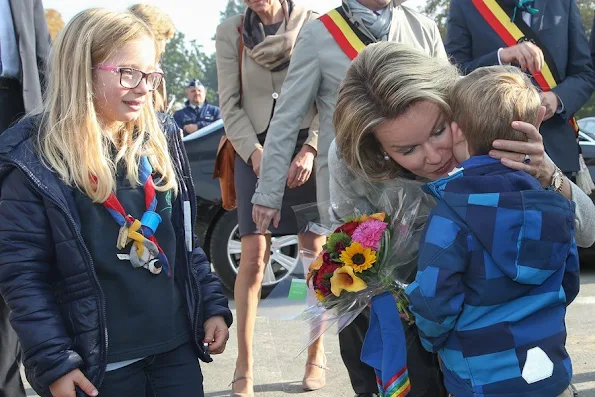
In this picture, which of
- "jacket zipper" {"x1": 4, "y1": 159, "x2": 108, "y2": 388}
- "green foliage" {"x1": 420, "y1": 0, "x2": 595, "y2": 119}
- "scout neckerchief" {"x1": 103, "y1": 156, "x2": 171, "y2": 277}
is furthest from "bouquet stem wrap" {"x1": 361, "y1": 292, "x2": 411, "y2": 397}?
"green foliage" {"x1": 420, "y1": 0, "x2": 595, "y2": 119}

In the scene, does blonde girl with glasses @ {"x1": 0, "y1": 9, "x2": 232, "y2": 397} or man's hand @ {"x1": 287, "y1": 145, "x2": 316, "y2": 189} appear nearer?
blonde girl with glasses @ {"x1": 0, "y1": 9, "x2": 232, "y2": 397}

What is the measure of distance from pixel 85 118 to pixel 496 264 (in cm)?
128

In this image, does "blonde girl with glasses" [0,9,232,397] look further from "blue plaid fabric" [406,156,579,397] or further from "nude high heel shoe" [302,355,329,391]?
"nude high heel shoe" [302,355,329,391]

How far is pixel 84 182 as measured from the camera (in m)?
2.37

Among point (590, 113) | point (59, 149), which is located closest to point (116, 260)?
point (59, 149)

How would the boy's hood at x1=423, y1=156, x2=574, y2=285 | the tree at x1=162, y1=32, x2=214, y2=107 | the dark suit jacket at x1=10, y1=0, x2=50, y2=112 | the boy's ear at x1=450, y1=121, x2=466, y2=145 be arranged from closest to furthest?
1. the boy's hood at x1=423, y1=156, x2=574, y2=285
2. the boy's ear at x1=450, y1=121, x2=466, y2=145
3. the dark suit jacket at x1=10, y1=0, x2=50, y2=112
4. the tree at x1=162, y1=32, x2=214, y2=107

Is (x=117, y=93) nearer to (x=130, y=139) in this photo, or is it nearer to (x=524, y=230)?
(x=130, y=139)

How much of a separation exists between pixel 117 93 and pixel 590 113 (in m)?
30.5

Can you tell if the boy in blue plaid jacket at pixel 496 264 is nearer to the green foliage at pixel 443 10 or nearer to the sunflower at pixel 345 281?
the sunflower at pixel 345 281

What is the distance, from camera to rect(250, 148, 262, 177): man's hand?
12.9 ft

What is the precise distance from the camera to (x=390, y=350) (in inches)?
95.8

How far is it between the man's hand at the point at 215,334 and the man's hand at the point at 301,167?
4.17ft

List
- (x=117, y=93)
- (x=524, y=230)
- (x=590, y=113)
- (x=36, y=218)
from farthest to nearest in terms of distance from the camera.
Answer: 1. (x=590, y=113)
2. (x=117, y=93)
3. (x=36, y=218)
4. (x=524, y=230)

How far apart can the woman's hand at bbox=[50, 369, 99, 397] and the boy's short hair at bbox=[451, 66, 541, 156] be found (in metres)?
1.25
